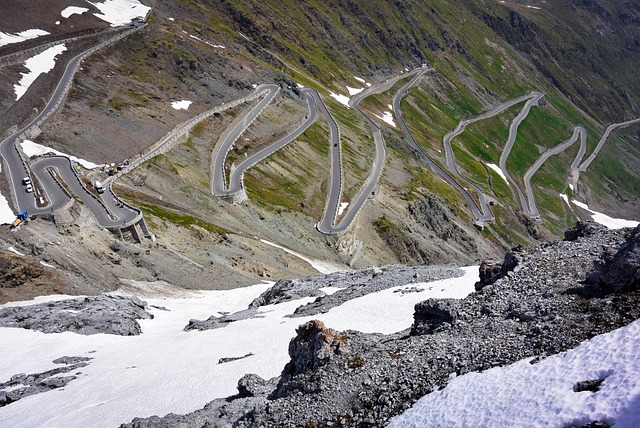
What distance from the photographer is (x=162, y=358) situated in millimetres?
37156

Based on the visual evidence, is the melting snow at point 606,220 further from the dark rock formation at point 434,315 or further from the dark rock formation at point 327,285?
the dark rock formation at point 434,315

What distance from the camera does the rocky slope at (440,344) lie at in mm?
18578

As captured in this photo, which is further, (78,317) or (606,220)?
(606,220)

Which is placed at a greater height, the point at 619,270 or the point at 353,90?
the point at 619,270

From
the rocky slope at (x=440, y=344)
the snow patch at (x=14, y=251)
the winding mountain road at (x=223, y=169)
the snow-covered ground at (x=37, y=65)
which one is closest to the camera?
the rocky slope at (x=440, y=344)

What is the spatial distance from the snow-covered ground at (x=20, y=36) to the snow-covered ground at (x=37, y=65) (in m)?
6.33

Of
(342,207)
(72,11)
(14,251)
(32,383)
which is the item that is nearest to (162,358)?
(32,383)

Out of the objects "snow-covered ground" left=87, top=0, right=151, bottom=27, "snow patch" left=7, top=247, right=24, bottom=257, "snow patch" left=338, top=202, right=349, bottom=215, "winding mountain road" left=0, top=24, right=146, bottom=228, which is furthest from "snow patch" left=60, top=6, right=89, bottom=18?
"snow patch" left=7, top=247, right=24, bottom=257

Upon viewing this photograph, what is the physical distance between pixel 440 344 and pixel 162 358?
23754 mm

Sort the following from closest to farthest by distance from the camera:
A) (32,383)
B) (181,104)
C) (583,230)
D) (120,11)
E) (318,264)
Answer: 1. (583,230)
2. (32,383)
3. (318,264)
4. (181,104)
5. (120,11)

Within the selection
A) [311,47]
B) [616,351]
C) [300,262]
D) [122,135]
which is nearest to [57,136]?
[122,135]

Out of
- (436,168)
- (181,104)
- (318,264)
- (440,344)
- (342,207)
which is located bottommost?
(436,168)

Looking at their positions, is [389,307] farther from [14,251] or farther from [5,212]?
[5,212]

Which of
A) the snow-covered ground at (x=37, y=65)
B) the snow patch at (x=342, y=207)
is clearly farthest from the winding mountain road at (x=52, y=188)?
the snow patch at (x=342, y=207)
